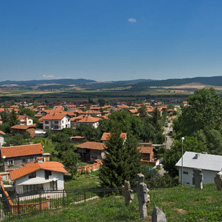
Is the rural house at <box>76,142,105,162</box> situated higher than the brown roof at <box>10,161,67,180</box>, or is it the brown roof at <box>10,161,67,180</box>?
the brown roof at <box>10,161,67,180</box>

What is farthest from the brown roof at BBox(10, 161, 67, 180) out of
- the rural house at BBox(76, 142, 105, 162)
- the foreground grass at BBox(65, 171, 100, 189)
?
the rural house at BBox(76, 142, 105, 162)

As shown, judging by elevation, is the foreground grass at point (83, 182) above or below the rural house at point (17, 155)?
below

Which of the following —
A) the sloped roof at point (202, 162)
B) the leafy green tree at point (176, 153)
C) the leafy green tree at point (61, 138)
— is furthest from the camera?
the leafy green tree at point (61, 138)

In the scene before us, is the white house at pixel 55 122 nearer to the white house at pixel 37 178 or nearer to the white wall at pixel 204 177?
the white house at pixel 37 178

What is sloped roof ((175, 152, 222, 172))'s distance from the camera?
79.8 ft

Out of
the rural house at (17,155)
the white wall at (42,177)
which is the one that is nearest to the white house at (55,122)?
the rural house at (17,155)

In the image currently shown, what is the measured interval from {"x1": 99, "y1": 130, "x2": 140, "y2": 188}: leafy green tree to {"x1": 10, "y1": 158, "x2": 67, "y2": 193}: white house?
6.21 meters

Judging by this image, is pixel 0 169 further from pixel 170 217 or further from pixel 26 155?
pixel 170 217

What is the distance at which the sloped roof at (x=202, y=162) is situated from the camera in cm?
2431

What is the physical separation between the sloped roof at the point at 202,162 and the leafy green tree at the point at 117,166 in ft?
22.5

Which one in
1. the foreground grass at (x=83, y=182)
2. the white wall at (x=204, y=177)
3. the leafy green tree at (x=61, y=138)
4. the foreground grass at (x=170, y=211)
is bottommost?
the foreground grass at (x=83, y=182)

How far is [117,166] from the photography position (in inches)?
818

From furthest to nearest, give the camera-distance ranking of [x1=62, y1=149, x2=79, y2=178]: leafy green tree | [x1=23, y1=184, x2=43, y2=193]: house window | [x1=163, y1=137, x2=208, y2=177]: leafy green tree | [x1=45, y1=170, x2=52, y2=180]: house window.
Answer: [x1=62, y1=149, x2=79, y2=178]: leafy green tree → [x1=163, y1=137, x2=208, y2=177]: leafy green tree → [x1=45, y1=170, x2=52, y2=180]: house window → [x1=23, y1=184, x2=43, y2=193]: house window

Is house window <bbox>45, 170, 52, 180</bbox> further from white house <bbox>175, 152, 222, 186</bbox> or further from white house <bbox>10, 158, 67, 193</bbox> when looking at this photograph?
white house <bbox>175, 152, 222, 186</bbox>
